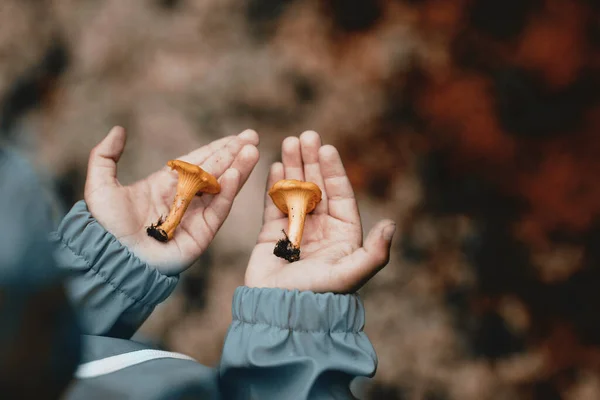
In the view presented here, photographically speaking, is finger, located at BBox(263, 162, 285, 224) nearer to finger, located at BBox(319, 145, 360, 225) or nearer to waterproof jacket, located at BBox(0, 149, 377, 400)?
finger, located at BBox(319, 145, 360, 225)

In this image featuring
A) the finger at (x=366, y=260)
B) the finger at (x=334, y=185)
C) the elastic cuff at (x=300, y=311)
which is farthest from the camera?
the finger at (x=334, y=185)

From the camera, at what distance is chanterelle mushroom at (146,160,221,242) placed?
6.00ft

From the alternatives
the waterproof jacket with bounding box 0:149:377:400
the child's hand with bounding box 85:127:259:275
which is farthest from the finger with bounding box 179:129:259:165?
the waterproof jacket with bounding box 0:149:377:400

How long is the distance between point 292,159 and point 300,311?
0.73 metres

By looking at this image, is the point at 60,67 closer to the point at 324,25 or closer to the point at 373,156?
the point at 324,25

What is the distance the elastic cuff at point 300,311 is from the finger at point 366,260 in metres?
0.06

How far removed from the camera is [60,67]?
8.71 ft

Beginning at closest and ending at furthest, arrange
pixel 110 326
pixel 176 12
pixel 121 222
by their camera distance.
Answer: pixel 110 326
pixel 121 222
pixel 176 12

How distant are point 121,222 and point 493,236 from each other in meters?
1.64

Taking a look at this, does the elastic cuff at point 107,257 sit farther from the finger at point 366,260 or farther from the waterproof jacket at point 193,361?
the finger at point 366,260

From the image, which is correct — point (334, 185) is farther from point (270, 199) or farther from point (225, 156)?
point (225, 156)

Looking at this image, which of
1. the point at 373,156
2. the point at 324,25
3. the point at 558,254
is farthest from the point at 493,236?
the point at 324,25

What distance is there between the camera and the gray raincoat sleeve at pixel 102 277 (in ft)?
5.15

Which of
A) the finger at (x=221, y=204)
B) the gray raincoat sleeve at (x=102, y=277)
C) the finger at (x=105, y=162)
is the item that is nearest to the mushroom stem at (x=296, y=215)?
the finger at (x=221, y=204)
